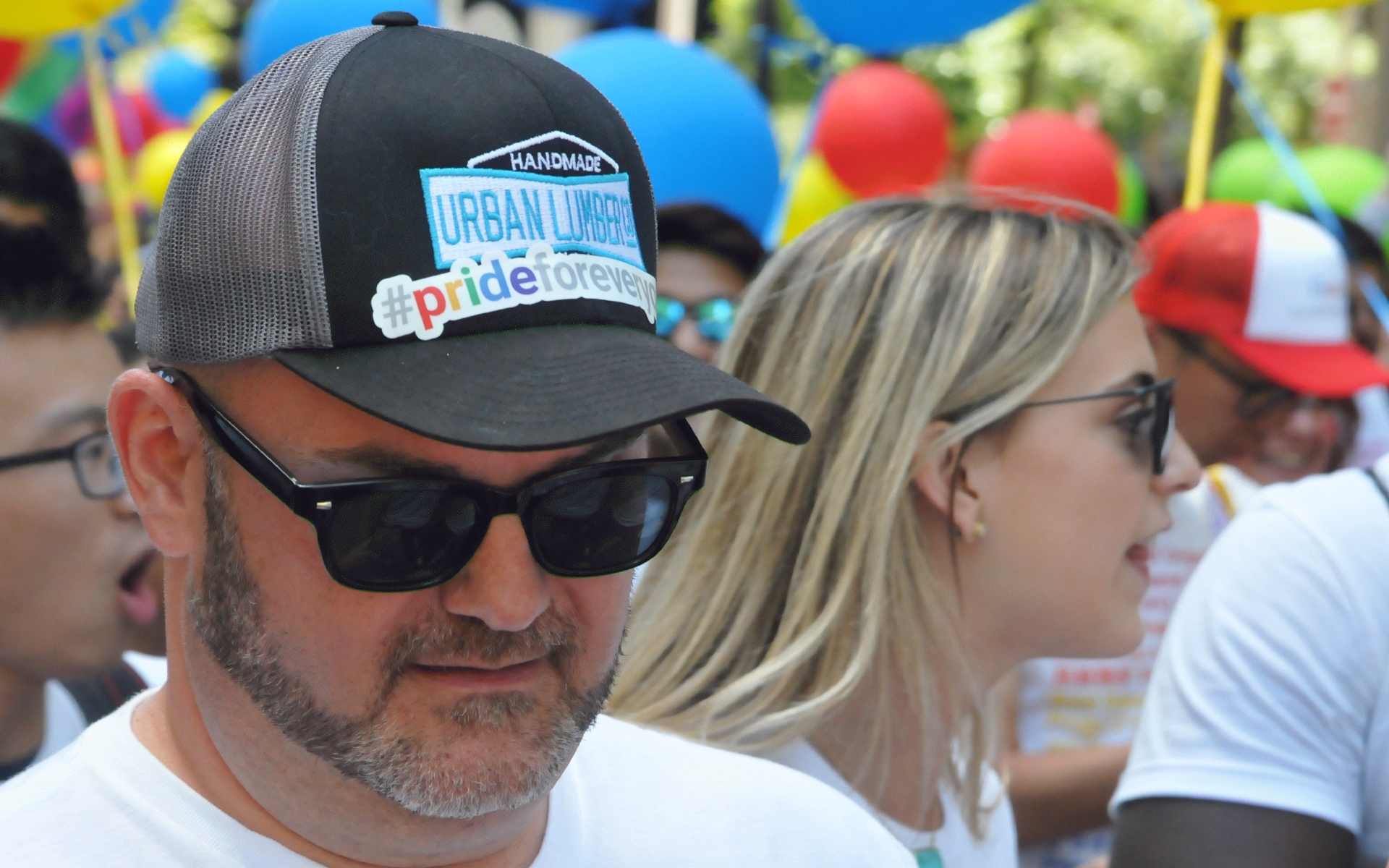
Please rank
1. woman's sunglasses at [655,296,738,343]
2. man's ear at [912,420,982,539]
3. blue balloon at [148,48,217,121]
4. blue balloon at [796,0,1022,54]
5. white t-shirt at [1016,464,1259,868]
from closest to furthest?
man's ear at [912,420,982,539]
white t-shirt at [1016,464,1259,868]
woman's sunglasses at [655,296,738,343]
blue balloon at [796,0,1022,54]
blue balloon at [148,48,217,121]

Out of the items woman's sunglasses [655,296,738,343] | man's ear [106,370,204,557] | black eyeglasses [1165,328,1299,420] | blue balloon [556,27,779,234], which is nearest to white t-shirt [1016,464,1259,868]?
black eyeglasses [1165,328,1299,420]

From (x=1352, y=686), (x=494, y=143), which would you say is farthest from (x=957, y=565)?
(x=494, y=143)

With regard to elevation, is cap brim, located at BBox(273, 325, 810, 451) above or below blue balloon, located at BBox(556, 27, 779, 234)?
above

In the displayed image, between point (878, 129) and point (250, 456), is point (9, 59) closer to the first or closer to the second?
point (878, 129)

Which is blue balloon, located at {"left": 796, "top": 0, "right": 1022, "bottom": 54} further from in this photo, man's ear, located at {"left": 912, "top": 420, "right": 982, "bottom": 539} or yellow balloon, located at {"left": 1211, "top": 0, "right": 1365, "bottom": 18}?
man's ear, located at {"left": 912, "top": 420, "right": 982, "bottom": 539}

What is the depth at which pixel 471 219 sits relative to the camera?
3.91 ft

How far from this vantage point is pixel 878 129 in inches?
240

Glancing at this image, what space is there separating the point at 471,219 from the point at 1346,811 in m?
1.56

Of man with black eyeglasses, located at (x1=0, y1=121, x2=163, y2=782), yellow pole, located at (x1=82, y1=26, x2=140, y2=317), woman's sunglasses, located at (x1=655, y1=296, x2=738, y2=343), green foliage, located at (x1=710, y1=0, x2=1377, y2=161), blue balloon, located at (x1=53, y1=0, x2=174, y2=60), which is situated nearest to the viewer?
man with black eyeglasses, located at (x1=0, y1=121, x2=163, y2=782)

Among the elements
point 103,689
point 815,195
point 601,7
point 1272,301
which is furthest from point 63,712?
point 815,195

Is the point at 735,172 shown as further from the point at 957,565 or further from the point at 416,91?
the point at 416,91

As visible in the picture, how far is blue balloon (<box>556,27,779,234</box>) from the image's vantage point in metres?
4.23

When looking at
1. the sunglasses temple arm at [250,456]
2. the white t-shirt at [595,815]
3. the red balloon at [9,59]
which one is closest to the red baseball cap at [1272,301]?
the white t-shirt at [595,815]

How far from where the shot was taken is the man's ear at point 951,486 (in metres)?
2.08
